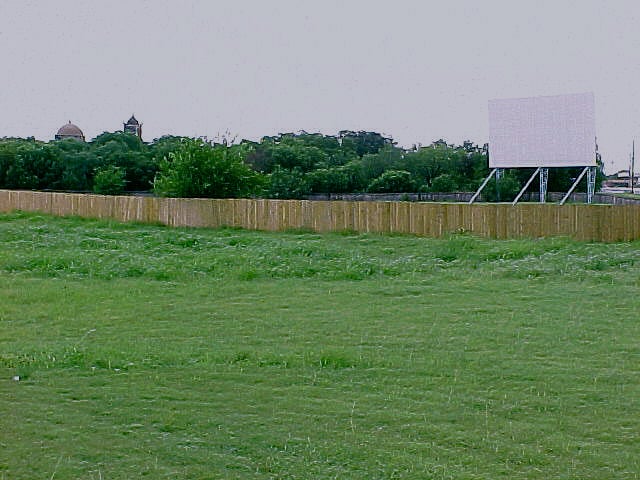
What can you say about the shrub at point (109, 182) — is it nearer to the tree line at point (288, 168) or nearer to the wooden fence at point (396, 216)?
the tree line at point (288, 168)

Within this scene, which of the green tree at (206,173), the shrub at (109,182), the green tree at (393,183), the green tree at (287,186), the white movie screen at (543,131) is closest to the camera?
the green tree at (206,173)

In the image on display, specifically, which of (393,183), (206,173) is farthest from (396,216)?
(393,183)

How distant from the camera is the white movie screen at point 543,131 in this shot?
36812mm

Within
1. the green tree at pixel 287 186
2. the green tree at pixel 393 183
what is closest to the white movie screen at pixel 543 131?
the green tree at pixel 287 186

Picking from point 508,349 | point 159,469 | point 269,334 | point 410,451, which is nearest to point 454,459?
point 410,451

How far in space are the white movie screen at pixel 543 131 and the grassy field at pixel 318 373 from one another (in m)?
22.7

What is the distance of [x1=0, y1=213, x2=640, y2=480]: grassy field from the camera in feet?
17.0

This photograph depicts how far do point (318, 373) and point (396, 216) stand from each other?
2022cm

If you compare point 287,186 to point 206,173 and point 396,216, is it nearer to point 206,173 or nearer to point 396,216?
point 206,173

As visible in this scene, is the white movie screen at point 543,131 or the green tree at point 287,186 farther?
the green tree at point 287,186

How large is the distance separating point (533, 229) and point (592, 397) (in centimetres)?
1980

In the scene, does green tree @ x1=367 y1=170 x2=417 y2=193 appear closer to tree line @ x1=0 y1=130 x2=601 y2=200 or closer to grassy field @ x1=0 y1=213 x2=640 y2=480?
tree line @ x1=0 y1=130 x2=601 y2=200

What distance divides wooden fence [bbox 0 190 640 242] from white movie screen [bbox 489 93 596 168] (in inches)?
455

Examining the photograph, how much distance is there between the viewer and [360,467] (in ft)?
16.5
